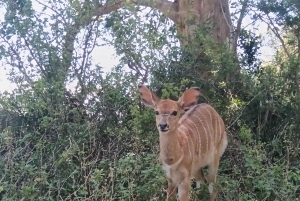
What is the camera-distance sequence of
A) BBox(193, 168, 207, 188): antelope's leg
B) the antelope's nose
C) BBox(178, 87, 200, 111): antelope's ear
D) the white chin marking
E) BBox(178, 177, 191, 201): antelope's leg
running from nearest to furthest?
the antelope's nose < BBox(178, 177, 191, 201): antelope's leg < BBox(178, 87, 200, 111): antelope's ear < the white chin marking < BBox(193, 168, 207, 188): antelope's leg

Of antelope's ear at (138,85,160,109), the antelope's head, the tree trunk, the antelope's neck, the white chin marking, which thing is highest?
the tree trunk

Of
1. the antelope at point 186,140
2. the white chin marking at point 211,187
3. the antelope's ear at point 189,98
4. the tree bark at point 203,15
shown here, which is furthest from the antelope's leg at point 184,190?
the tree bark at point 203,15

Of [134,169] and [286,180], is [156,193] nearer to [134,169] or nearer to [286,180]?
[134,169]

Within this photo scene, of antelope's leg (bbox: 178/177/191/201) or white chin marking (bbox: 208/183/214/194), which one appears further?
white chin marking (bbox: 208/183/214/194)

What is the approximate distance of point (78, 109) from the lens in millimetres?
6879

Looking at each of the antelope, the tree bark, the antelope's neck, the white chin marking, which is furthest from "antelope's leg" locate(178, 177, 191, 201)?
the tree bark

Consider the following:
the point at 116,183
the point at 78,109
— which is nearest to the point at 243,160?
the point at 116,183

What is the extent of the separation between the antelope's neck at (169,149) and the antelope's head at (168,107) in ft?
0.25

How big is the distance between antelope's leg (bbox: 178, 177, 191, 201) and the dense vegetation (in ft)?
1.59

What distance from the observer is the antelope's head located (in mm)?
5055

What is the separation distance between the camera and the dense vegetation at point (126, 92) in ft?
19.8

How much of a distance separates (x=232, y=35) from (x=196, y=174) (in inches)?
121

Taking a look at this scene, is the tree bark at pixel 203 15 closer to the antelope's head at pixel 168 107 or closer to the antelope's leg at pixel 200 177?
the antelope's leg at pixel 200 177

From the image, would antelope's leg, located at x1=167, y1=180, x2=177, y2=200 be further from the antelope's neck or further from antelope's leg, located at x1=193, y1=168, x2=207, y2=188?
antelope's leg, located at x1=193, y1=168, x2=207, y2=188
